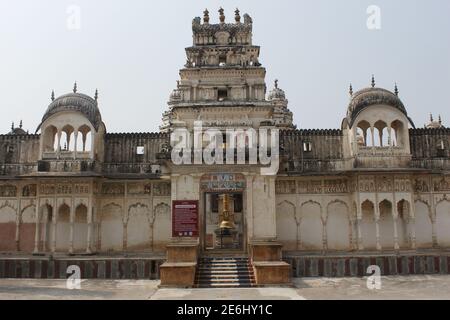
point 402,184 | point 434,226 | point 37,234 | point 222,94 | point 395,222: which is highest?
point 222,94

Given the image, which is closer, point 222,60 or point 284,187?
point 284,187

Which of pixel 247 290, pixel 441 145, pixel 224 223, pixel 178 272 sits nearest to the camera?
pixel 247 290

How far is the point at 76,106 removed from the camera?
84.6 feet

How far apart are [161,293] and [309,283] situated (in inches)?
241

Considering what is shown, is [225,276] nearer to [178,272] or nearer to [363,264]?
[178,272]

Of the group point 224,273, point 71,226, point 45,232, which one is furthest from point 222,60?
point 45,232

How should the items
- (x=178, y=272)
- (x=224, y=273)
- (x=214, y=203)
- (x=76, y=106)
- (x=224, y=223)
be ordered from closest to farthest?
(x=178, y=272) → (x=224, y=273) → (x=76, y=106) → (x=224, y=223) → (x=214, y=203)

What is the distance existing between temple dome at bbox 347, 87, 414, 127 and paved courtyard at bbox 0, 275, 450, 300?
29.7 ft

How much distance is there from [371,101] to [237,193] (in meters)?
8.56

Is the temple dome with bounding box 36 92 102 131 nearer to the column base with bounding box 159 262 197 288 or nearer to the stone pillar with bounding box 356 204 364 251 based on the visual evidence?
the column base with bounding box 159 262 197 288

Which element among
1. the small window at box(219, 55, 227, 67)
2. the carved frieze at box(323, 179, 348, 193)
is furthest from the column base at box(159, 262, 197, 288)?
the small window at box(219, 55, 227, 67)
